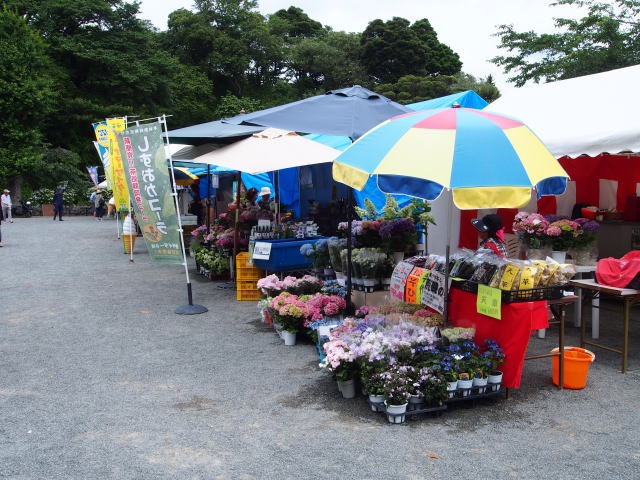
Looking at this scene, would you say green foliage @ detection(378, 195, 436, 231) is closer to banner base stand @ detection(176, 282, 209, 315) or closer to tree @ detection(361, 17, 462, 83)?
banner base stand @ detection(176, 282, 209, 315)

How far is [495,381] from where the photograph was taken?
443 centimetres

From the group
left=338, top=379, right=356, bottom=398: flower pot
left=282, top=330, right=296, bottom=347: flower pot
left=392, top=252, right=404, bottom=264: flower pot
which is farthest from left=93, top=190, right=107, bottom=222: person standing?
left=338, top=379, right=356, bottom=398: flower pot

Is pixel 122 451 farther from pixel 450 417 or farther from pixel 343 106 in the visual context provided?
pixel 343 106

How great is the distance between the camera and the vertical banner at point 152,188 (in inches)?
298

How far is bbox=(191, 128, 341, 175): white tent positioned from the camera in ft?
24.8

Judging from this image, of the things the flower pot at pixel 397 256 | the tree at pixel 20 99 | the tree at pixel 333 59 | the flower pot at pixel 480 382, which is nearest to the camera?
the flower pot at pixel 480 382

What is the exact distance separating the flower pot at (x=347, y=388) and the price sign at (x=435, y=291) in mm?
1104

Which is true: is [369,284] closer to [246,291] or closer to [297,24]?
[246,291]

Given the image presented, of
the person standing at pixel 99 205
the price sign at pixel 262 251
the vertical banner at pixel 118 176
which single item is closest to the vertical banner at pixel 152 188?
the price sign at pixel 262 251

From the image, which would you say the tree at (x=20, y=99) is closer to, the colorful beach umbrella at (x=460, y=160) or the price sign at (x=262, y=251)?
the price sign at (x=262, y=251)

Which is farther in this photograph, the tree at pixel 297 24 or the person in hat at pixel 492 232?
the tree at pixel 297 24

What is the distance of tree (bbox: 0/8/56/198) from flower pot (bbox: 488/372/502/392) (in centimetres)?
3491

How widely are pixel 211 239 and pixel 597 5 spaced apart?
16493 mm

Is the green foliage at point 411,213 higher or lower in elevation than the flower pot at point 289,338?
higher
